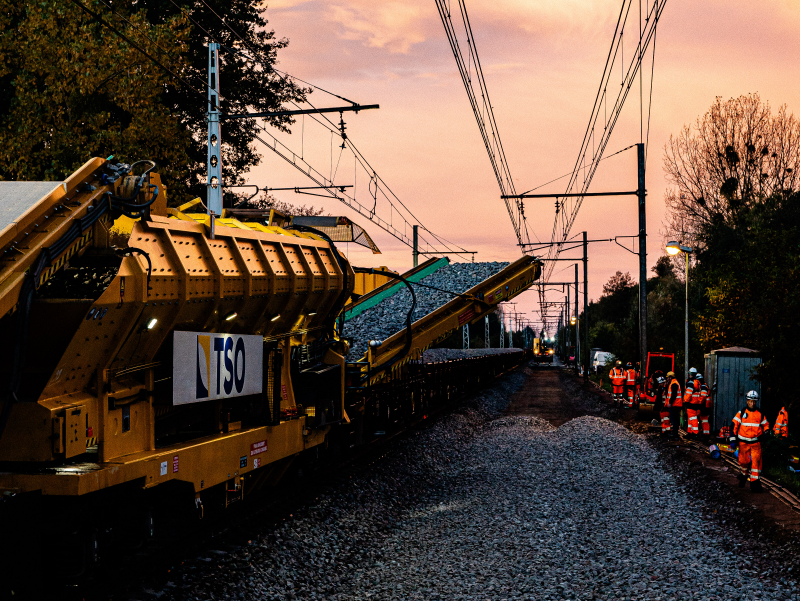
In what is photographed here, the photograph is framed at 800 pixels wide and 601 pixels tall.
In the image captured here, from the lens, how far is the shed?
1678 centimetres

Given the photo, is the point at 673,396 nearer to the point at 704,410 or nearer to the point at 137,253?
the point at 704,410

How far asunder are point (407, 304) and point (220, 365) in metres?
9.31

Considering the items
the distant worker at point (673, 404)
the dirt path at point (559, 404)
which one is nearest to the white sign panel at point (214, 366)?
the distant worker at point (673, 404)

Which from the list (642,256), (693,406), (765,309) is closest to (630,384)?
(642,256)

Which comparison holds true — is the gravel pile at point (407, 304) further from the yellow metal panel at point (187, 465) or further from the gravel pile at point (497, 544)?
the yellow metal panel at point (187, 465)

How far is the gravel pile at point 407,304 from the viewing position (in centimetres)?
1535

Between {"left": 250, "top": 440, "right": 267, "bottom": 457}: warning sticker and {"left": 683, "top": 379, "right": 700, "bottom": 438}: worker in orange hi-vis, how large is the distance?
1109 centimetres

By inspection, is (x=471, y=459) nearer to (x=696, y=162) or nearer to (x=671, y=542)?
(x=671, y=542)

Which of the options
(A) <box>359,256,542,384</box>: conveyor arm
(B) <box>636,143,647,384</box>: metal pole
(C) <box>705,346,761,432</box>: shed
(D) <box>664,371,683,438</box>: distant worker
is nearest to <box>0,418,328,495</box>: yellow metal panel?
(A) <box>359,256,542,384</box>: conveyor arm

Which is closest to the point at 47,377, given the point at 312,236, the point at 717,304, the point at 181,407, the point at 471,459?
the point at 181,407

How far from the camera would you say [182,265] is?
253 inches

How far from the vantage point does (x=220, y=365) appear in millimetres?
7363

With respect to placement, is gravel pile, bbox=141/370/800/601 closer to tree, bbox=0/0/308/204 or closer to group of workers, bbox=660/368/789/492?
group of workers, bbox=660/368/789/492

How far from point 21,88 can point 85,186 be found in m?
13.4
